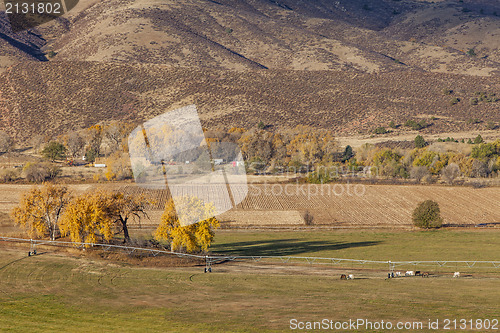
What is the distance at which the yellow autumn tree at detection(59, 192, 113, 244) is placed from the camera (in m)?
41.3

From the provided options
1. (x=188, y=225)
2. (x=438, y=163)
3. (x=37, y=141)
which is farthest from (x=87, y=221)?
(x=37, y=141)

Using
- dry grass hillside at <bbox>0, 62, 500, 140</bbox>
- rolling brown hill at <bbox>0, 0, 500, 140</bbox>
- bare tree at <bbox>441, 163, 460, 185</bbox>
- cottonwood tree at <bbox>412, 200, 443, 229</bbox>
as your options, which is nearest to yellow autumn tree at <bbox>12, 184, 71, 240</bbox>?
cottonwood tree at <bbox>412, 200, 443, 229</bbox>

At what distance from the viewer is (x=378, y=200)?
230 feet

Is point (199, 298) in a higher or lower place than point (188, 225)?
lower

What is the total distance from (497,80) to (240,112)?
276ft

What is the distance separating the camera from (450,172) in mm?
83438

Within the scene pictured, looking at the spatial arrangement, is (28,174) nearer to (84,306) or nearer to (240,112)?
(84,306)

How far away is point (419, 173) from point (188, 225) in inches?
2148

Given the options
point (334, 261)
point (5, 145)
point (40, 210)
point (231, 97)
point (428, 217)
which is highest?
point (231, 97)

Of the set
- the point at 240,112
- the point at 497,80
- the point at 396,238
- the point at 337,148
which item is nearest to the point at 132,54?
the point at 240,112

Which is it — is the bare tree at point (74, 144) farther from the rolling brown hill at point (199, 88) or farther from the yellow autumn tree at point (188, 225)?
the yellow autumn tree at point (188, 225)

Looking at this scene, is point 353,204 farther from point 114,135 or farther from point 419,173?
point 114,135

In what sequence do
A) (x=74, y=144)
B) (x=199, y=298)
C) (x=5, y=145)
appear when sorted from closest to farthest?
(x=199, y=298) → (x=74, y=144) → (x=5, y=145)

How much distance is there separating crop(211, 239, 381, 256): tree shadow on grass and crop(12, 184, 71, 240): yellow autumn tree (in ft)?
46.2
